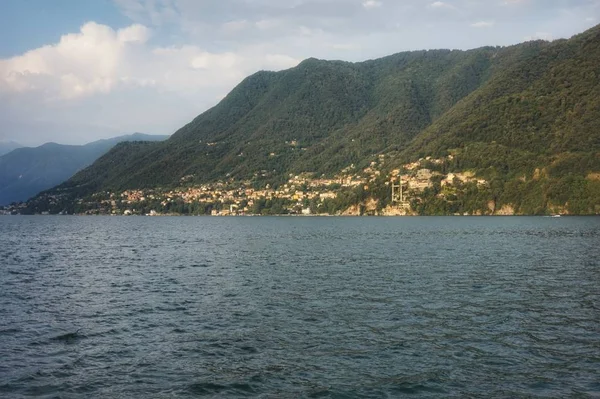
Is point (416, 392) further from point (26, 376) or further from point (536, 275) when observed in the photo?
point (536, 275)

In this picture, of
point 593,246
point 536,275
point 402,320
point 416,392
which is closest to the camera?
point 416,392

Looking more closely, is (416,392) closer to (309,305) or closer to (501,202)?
(309,305)

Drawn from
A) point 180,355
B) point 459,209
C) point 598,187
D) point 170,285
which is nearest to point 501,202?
point 459,209

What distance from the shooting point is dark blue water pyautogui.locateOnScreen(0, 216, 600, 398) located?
16766mm

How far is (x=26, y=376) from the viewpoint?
17641mm

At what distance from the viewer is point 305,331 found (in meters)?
23.1

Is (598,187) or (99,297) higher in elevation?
(598,187)

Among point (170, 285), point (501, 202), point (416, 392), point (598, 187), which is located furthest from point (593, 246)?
point (501, 202)

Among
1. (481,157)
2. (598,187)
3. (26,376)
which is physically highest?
(481,157)

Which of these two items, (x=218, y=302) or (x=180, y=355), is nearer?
(x=180, y=355)

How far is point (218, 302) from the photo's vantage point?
30406 mm

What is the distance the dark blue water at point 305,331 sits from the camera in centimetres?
1677

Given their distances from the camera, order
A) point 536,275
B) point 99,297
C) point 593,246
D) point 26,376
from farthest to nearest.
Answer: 1. point 593,246
2. point 536,275
3. point 99,297
4. point 26,376

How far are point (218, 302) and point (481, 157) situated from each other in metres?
183
